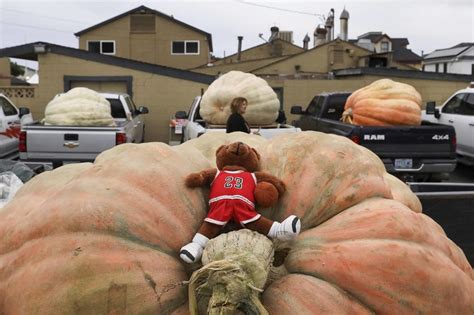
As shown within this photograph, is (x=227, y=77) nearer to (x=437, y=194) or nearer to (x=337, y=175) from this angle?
(x=437, y=194)

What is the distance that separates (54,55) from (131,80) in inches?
109

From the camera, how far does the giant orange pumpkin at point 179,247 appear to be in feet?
6.33

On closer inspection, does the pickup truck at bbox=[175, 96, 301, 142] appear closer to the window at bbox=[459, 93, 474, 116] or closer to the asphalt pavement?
the asphalt pavement

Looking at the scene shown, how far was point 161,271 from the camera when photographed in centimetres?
199

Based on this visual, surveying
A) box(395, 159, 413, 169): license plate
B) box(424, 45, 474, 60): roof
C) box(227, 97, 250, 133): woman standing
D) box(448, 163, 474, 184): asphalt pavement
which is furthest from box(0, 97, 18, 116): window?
box(424, 45, 474, 60): roof

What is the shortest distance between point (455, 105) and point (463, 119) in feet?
3.03

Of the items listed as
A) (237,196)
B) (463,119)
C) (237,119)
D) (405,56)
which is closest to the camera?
(237,196)

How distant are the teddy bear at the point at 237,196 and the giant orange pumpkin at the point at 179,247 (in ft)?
0.24

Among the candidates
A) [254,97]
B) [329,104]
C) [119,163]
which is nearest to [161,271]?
[119,163]

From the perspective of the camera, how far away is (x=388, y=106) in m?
9.77

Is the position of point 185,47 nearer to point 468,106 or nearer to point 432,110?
point 432,110

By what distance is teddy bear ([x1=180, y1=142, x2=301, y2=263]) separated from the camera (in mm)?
2107

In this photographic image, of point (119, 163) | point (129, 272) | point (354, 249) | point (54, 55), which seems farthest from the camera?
point (54, 55)

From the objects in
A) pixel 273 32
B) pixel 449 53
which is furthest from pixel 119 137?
pixel 449 53
